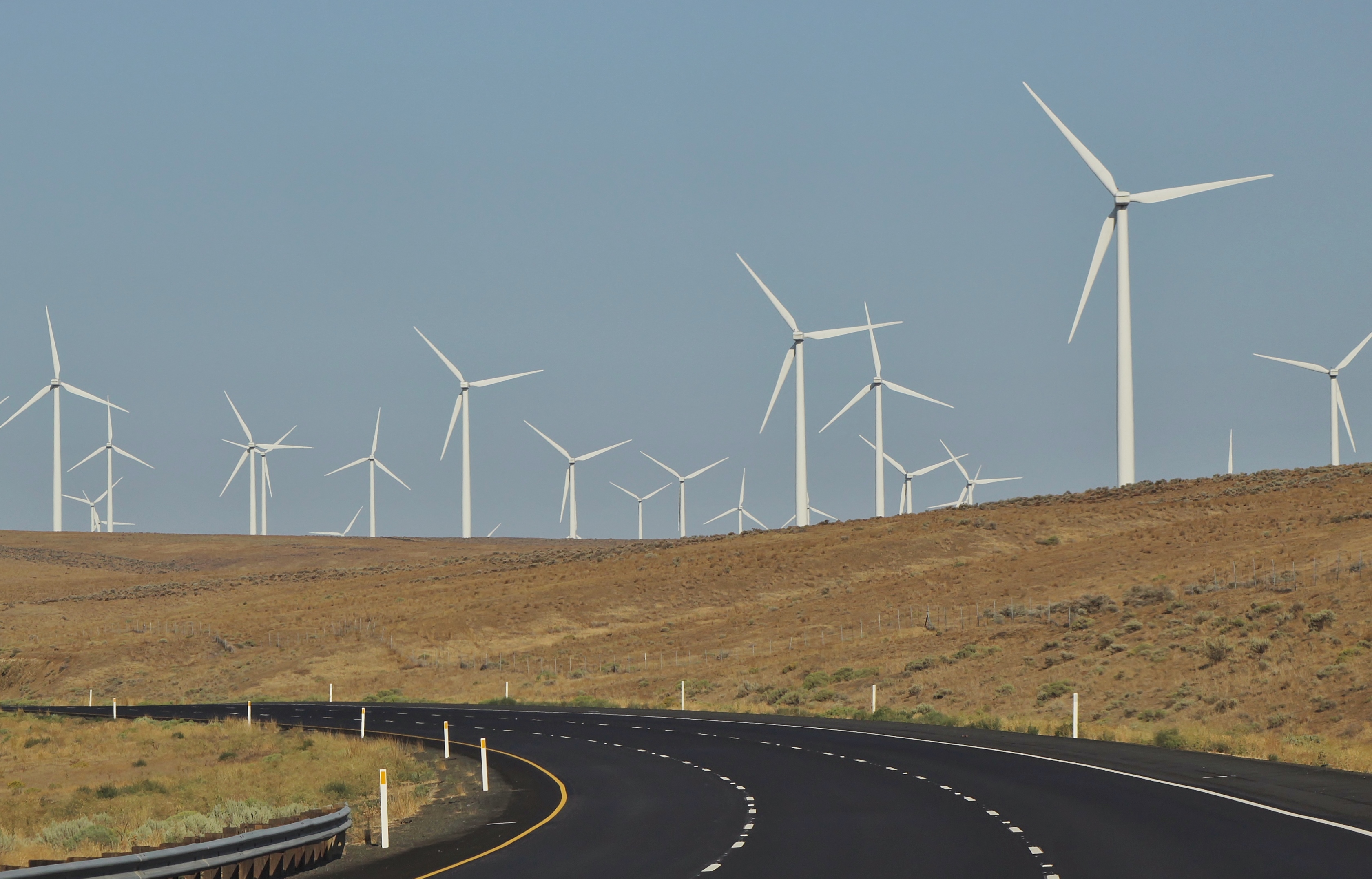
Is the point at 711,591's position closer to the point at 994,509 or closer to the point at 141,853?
the point at 994,509

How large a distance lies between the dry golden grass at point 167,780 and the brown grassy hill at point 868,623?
58.7ft

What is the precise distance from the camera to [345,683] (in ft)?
247

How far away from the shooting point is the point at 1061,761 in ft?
97.3

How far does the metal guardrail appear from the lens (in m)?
13.8

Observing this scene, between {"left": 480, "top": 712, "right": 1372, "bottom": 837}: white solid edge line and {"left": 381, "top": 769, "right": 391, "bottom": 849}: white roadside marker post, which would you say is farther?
{"left": 381, "top": 769, "right": 391, "bottom": 849}: white roadside marker post

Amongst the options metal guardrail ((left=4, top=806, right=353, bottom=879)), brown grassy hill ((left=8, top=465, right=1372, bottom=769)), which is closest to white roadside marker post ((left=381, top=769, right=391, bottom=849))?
metal guardrail ((left=4, top=806, right=353, bottom=879))

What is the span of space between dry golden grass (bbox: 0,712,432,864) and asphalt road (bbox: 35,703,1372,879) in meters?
3.42

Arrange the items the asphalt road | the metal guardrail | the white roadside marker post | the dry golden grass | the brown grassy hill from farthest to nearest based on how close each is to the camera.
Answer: the brown grassy hill < the dry golden grass < the white roadside marker post < the asphalt road < the metal guardrail

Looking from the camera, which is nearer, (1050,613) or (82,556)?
(1050,613)

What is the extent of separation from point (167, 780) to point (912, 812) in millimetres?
19221

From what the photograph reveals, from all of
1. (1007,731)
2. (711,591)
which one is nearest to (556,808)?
(1007,731)

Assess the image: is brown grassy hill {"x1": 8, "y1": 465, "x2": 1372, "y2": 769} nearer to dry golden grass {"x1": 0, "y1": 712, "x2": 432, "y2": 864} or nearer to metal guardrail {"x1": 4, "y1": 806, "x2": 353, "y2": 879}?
dry golden grass {"x1": 0, "y1": 712, "x2": 432, "y2": 864}

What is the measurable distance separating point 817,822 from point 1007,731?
63.5 feet

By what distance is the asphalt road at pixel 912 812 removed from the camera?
54.6ft
